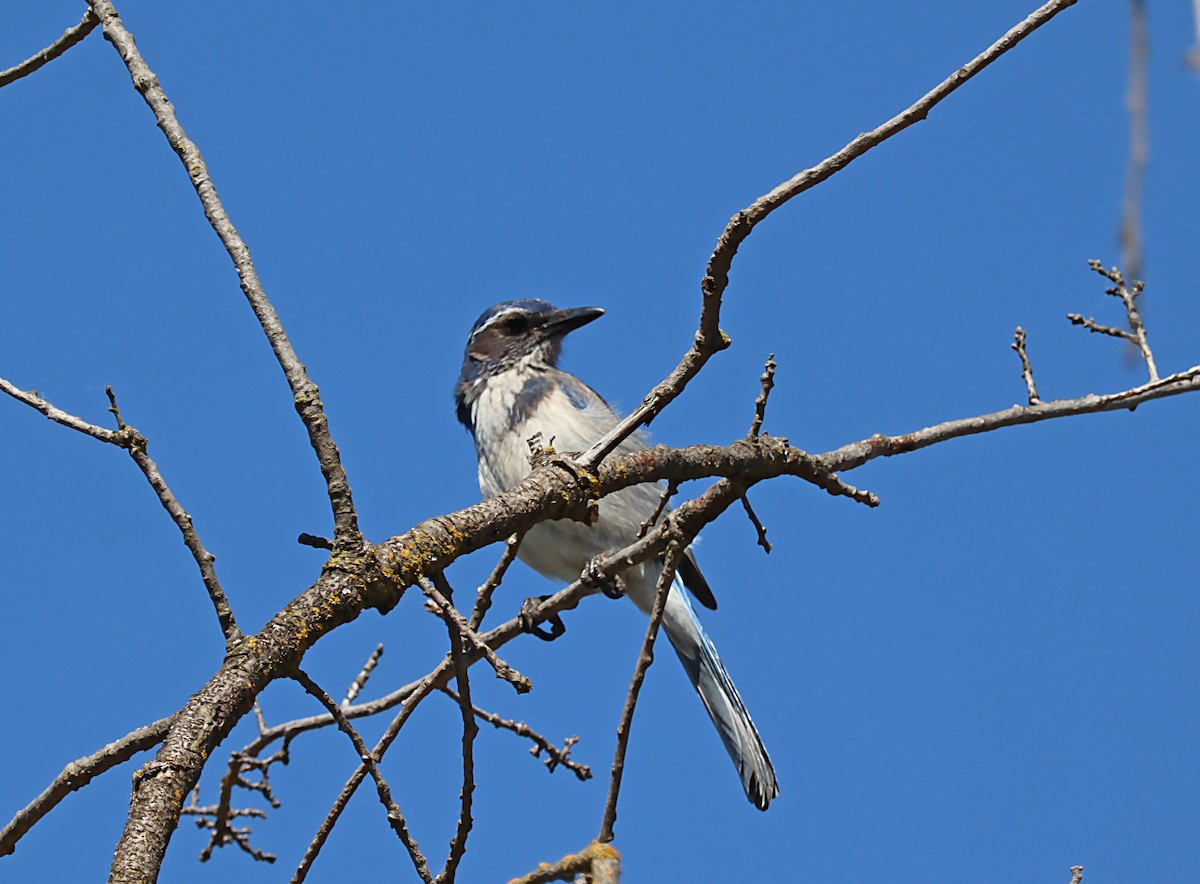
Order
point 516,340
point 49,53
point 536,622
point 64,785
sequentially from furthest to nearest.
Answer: point 516,340 < point 536,622 < point 49,53 < point 64,785

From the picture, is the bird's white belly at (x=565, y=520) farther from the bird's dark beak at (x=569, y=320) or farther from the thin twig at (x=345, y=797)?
the thin twig at (x=345, y=797)

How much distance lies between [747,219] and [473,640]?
3.77ft

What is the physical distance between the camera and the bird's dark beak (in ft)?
26.7

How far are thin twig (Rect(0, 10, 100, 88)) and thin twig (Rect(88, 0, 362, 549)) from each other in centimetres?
11

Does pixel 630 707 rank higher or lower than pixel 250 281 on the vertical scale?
lower

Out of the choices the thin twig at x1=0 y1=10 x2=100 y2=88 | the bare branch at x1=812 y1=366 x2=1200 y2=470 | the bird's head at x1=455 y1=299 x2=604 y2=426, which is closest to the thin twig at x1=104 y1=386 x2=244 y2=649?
the thin twig at x1=0 y1=10 x2=100 y2=88

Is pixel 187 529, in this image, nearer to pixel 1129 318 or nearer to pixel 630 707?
pixel 630 707

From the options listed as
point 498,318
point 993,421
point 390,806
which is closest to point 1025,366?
point 993,421

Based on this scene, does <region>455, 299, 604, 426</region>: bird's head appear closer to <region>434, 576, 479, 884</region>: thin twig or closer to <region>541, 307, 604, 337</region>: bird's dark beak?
<region>541, 307, 604, 337</region>: bird's dark beak

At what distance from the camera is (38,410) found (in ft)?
10.00

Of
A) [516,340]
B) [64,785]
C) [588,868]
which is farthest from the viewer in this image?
[516,340]

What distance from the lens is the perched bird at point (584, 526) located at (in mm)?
6887

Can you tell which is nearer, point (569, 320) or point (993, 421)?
point (993, 421)

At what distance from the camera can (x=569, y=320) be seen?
815 cm
